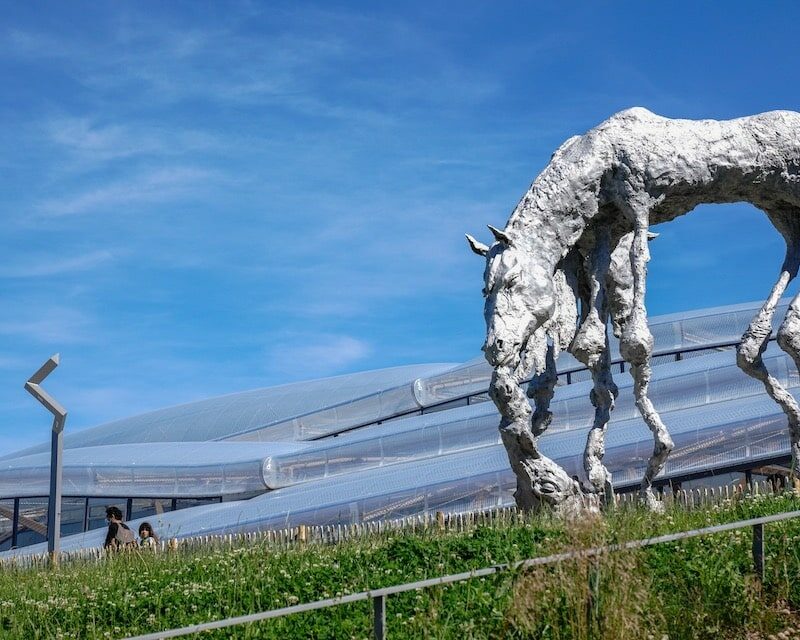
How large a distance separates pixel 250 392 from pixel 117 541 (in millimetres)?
29591

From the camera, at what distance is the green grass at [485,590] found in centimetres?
783

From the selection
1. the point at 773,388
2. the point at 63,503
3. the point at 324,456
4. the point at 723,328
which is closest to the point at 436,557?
the point at 773,388

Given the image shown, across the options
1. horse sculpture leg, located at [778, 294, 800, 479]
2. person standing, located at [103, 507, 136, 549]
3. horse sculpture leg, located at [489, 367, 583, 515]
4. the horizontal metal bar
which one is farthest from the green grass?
person standing, located at [103, 507, 136, 549]

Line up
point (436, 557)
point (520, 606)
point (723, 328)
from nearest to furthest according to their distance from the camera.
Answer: point (520, 606), point (436, 557), point (723, 328)

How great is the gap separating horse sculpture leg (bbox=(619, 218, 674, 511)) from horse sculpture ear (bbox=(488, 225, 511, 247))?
150 centimetres

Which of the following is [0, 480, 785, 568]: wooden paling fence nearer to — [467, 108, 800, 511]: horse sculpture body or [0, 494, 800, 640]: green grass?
[467, 108, 800, 511]: horse sculpture body

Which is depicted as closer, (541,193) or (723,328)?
(541,193)

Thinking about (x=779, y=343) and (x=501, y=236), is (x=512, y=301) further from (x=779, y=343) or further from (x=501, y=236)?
(x=779, y=343)

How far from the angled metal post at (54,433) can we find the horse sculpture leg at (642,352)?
7767 mm

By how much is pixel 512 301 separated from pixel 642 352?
164 centimetres

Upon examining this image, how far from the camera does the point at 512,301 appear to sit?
12211mm

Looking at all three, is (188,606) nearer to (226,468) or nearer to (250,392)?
(226,468)

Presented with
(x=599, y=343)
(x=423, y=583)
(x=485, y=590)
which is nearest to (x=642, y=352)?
(x=599, y=343)

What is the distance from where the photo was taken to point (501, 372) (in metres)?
11.8
